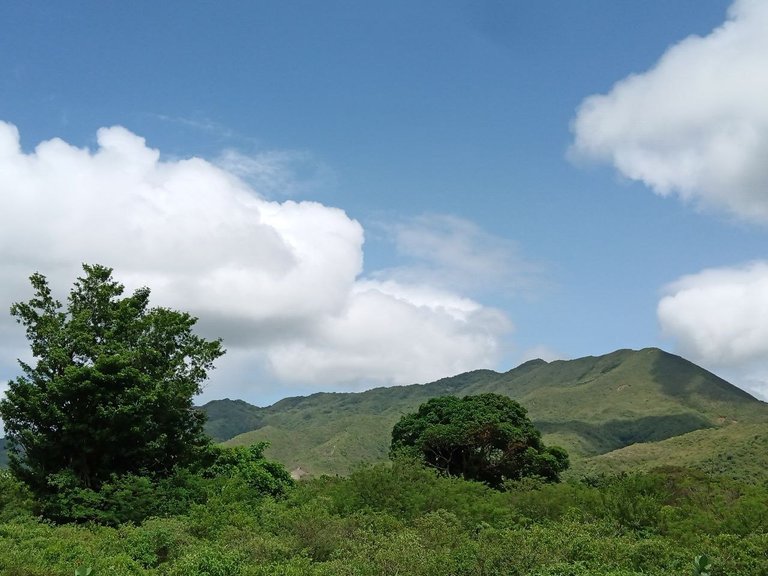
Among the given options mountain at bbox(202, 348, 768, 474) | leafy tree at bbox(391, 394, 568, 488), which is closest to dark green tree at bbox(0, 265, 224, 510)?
leafy tree at bbox(391, 394, 568, 488)

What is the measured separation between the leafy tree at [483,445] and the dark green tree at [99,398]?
19.6 meters

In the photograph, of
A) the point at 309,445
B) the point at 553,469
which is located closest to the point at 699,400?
the point at 309,445

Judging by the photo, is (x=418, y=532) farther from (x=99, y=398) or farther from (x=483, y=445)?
(x=483, y=445)

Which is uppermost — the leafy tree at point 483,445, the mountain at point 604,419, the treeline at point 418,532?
the mountain at point 604,419

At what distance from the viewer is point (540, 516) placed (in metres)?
23.1

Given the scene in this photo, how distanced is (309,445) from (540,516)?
16214 centimetres

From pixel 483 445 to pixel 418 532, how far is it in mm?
28203

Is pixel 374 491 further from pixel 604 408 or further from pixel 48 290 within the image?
pixel 604 408

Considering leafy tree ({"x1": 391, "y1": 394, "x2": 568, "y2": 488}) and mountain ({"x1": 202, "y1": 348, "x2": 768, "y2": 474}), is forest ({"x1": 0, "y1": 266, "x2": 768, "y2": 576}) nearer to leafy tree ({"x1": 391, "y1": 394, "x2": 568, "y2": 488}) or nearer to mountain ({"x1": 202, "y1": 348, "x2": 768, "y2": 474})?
leafy tree ({"x1": 391, "y1": 394, "x2": 568, "y2": 488})

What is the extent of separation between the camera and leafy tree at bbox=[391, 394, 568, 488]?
1770 inches

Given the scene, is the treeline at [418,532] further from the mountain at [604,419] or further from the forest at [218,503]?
the mountain at [604,419]

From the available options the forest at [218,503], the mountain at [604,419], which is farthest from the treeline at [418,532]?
the mountain at [604,419]

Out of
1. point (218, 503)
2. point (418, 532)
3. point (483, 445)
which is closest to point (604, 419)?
point (483, 445)

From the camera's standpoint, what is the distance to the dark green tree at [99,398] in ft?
86.3
